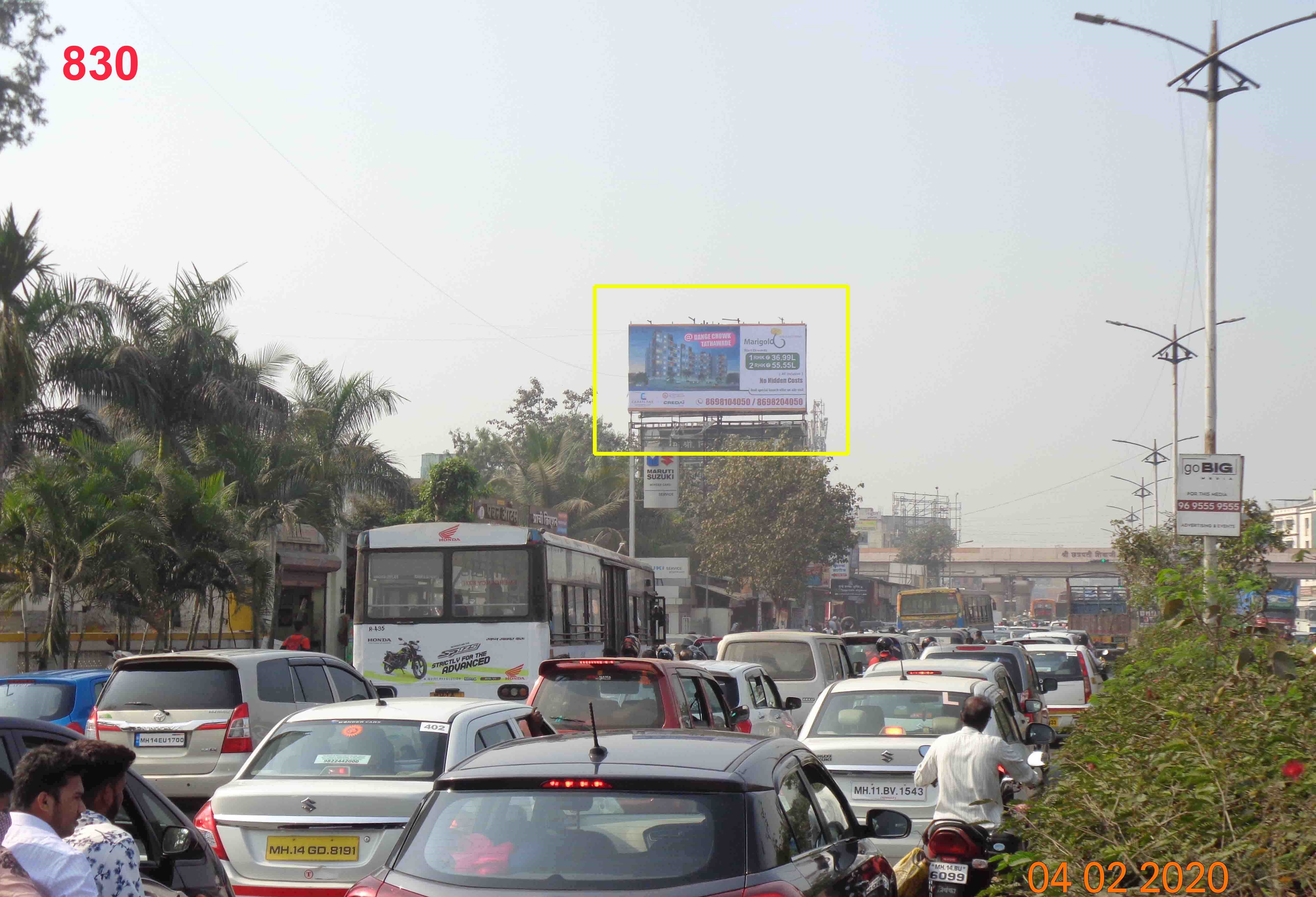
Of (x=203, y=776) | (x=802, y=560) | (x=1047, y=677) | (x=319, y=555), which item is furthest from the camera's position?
(x=802, y=560)

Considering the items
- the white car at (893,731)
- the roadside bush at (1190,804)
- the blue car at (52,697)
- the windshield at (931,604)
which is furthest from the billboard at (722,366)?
the roadside bush at (1190,804)

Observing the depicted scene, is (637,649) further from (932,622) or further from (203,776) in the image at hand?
(932,622)

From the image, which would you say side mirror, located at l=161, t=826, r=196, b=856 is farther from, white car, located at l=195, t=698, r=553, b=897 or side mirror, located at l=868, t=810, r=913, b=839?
side mirror, located at l=868, t=810, r=913, b=839

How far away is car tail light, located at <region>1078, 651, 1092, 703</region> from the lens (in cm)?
2078

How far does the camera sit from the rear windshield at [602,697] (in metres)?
11.8

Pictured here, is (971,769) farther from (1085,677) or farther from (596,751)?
(1085,677)

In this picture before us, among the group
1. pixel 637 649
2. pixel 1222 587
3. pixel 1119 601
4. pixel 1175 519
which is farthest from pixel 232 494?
pixel 1119 601

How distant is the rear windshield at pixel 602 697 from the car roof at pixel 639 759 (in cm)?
596

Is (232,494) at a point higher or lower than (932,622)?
higher

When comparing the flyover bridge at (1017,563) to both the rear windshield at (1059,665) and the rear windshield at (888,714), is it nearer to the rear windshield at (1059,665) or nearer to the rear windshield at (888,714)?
the rear windshield at (1059,665)

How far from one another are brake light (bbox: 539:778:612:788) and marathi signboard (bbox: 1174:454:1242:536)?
1435 cm

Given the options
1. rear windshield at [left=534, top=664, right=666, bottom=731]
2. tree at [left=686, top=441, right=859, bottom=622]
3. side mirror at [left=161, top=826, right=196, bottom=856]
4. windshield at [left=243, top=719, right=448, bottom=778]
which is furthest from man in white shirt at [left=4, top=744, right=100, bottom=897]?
tree at [left=686, top=441, right=859, bottom=622]

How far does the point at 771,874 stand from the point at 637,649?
1680 cm

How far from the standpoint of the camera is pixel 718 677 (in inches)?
581
